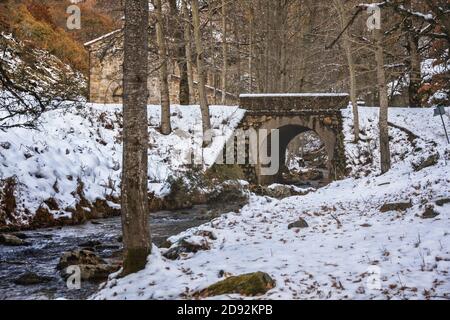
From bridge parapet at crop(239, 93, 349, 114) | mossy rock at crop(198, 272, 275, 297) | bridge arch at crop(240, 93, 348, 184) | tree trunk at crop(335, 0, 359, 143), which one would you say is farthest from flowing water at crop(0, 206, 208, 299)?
tree trunk at crop(335, 0, 359, 143)

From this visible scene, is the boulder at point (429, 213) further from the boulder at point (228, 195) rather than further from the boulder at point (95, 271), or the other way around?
the boulder at point (228, 195)

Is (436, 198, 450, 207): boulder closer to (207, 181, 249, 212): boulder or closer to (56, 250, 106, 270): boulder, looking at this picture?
(56, 250, 106, 270): boulder

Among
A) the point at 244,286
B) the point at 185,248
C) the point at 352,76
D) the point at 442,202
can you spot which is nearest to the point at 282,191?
the point at 352,76

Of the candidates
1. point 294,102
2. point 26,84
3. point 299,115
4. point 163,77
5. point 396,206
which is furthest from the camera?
point 299,115

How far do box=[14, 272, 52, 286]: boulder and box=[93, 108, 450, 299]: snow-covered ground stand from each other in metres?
1.67

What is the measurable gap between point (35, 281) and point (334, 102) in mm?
16549

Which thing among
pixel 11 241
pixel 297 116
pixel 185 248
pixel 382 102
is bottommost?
pixel 11 241

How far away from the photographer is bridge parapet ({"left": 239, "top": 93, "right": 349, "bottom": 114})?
803 inches

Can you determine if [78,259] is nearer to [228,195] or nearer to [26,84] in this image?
[26,84]

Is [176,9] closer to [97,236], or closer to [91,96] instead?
[91,96]

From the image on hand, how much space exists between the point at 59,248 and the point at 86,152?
688cm

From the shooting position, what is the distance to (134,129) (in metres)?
6.09
